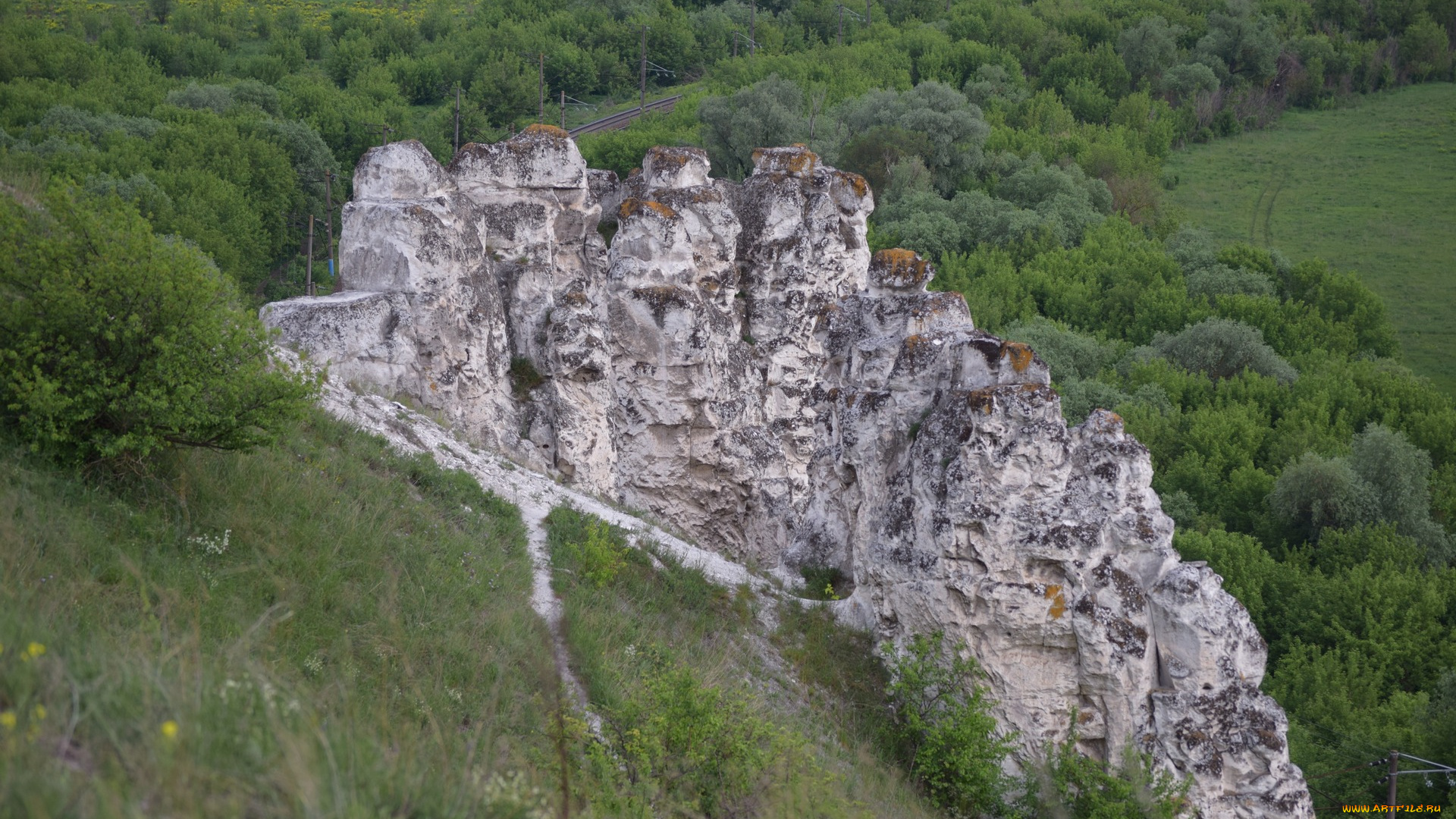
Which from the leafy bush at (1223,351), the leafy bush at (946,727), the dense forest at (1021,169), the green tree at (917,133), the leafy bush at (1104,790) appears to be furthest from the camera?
the green tree at (917,133)

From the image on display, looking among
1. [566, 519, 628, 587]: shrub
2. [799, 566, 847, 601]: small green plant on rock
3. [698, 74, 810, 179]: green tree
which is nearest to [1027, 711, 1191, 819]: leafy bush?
[799, 566, 847, 601]: small green plant on rock

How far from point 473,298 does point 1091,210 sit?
3800 centimetres

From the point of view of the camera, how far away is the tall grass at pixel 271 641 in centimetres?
437

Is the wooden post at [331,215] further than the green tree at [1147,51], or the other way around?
the green tree at [1147,51]

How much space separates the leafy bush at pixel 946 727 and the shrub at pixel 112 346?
24.0 ft

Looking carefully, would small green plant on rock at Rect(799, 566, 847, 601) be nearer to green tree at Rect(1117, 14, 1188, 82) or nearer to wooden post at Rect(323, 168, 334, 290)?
wooden post at Rect(323, 168, 334, 290)

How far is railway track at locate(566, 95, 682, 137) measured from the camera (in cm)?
5775

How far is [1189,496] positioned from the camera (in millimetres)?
32750

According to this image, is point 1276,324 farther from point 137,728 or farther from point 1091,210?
point 137,728

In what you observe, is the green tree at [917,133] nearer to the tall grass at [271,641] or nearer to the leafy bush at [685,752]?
the tall grass at [271,641]

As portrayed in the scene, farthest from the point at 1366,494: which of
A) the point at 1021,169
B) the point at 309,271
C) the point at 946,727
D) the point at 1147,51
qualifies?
the point at 1147,51

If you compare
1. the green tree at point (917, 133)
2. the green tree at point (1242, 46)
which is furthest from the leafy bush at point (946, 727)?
the green tree at point (1242, 46)

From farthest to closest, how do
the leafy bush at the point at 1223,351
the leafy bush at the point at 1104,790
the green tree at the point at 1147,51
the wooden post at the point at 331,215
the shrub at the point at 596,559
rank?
the green tree at the point at 1147,51, the wooden post at the point at 331,215, the leafy bush at the point at 1223,351, the shrub at the point at 596,559, the leafy bush at the point at 1104,790

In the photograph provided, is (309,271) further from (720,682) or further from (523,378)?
(720,682)
